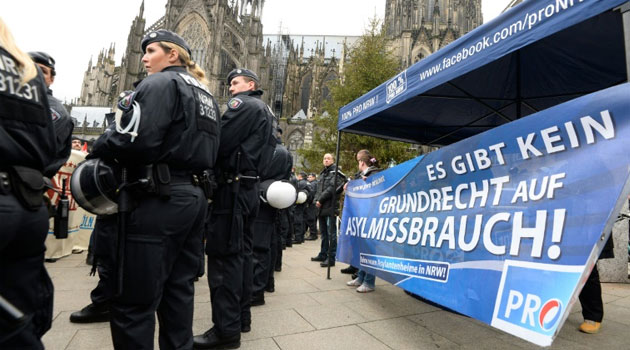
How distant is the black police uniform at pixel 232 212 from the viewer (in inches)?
105

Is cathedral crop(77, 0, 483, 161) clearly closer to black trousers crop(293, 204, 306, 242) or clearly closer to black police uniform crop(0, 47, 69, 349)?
black trousers crop(293, 204, 306, 242)

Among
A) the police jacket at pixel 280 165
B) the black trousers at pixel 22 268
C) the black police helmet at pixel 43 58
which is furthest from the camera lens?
the police jacket at pixel 280 165

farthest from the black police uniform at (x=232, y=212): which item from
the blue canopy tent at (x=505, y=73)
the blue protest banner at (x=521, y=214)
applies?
the blue canopy tent at (x=505, y=73)

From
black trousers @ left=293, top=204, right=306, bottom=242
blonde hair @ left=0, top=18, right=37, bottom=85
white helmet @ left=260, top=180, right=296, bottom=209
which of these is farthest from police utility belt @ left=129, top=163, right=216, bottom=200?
black trousers @ left=293, top=204, right=306, bottom=242

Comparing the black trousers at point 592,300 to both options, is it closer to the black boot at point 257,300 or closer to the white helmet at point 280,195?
the white helmet at point 280,195

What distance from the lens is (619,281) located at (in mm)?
5785

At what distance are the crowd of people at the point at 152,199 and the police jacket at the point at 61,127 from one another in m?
0.01

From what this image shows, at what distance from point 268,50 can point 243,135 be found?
4571cm

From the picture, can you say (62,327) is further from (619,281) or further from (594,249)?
(619,281)

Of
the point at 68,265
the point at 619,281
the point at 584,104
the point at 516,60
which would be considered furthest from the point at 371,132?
the point at 68,265

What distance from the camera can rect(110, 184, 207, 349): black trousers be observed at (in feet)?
5.81

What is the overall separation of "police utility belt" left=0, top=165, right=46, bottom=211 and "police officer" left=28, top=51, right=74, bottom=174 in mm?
1864

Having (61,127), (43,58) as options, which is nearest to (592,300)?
(61,127)

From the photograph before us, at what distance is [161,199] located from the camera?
1.91 meters
